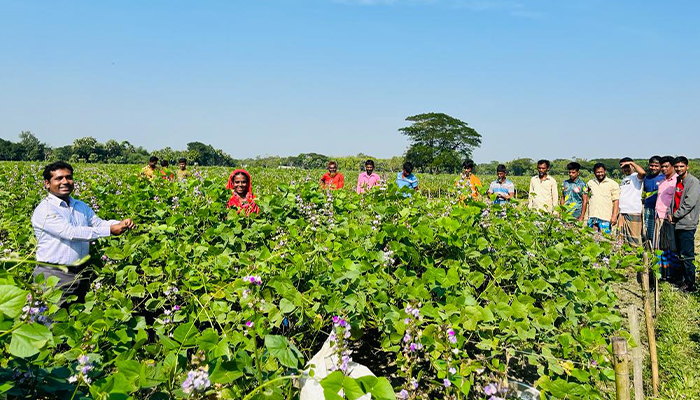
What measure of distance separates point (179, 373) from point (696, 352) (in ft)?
15.8

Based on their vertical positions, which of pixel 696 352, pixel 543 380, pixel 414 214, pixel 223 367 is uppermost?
pixel 414 214

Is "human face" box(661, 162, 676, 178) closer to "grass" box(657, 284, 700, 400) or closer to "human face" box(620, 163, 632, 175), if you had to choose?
"human face" box(620, 163, 632, 175)

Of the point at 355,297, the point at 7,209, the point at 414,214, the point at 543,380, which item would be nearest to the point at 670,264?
the point at 414,214

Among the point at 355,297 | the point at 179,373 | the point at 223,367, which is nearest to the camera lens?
the point at 223,367

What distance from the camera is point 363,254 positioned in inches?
86.8

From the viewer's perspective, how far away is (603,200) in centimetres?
651

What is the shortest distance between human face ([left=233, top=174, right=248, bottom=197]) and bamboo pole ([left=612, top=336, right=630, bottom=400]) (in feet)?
12.4

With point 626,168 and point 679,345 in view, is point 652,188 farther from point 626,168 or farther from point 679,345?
point 679,345

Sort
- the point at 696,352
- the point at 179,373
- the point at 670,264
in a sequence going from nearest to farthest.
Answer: the point at 179,373
the point at 696,352
the point at 670,264

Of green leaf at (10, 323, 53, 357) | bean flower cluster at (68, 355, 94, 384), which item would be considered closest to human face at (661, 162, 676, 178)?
bean flower cluster at (68, 355, 94, 384)

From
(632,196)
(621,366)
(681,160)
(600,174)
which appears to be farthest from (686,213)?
(621,366)

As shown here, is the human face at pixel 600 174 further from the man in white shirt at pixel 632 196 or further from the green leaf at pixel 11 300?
the green leaf at pixel 11 300

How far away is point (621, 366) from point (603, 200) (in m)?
5.62

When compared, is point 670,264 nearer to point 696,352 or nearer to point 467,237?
point 696,352
